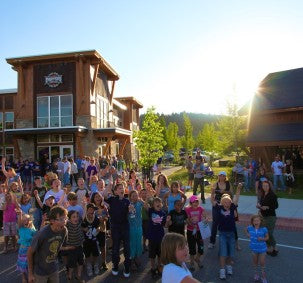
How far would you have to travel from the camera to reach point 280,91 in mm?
22578

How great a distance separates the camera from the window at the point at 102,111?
1042 inches

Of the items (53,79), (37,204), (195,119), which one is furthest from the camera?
(195,119)

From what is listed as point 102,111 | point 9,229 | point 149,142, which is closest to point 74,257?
point 9,229

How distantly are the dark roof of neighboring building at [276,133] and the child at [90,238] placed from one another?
15.3 metres

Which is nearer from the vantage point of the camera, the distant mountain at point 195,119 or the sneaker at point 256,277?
the sneaker at point 256,277

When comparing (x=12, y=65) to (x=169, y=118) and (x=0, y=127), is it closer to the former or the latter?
(x=0, y=127)

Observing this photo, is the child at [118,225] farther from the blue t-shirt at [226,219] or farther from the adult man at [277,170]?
the adult man at [277,170]

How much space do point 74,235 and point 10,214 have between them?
318cm

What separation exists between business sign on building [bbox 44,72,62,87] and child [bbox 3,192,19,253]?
58.7 feet

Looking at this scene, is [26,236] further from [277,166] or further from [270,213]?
[277,166]

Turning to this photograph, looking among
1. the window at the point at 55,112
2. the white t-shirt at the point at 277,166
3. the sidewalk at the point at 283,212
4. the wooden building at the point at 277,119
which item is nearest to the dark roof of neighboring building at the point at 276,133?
the wooden building at the point at 277,119

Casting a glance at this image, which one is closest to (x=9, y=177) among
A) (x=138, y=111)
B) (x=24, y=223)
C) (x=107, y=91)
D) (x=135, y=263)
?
(x=24, y=223)

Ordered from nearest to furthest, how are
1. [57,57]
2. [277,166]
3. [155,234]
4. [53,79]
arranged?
[155,234]
[277,166]
[57,57]
[53,79]

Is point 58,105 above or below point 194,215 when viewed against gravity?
above
